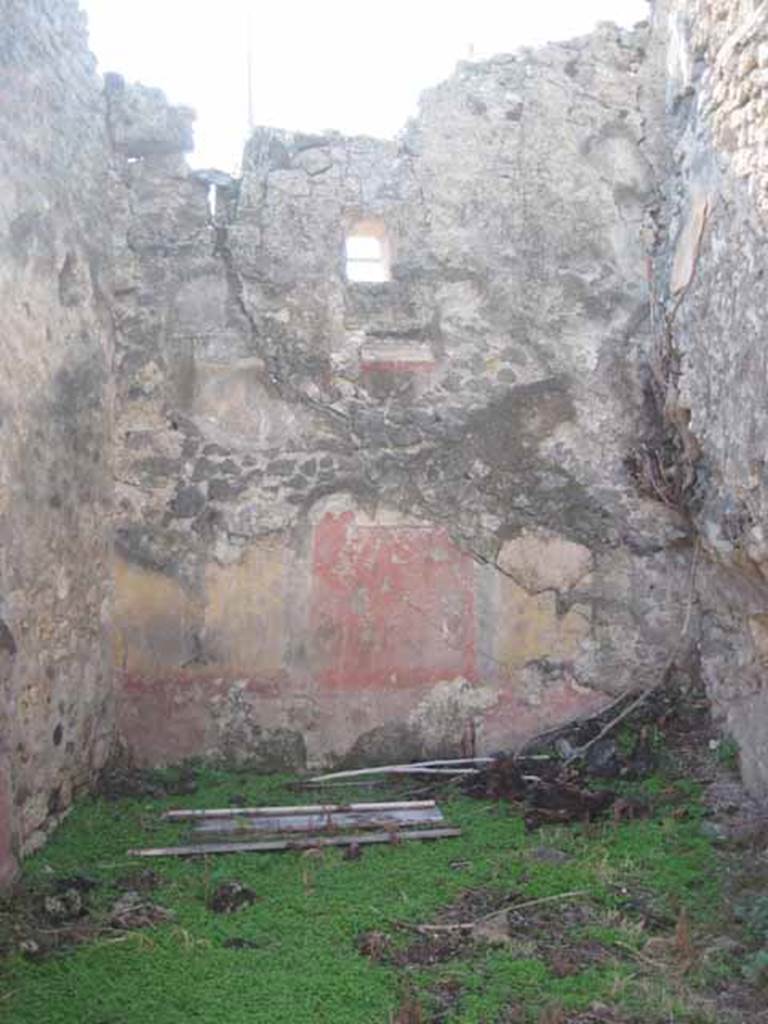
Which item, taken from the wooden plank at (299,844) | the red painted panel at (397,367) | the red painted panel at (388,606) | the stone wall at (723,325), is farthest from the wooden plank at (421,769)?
the red painted panel at (397,367)

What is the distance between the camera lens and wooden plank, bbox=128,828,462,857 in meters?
3.80

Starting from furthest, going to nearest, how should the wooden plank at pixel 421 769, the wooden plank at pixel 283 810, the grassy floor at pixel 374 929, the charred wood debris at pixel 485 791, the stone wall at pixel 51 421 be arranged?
the wooden plank at pixel 421 769, the wooden plank at pixel 283 810, the charred wood debris at pixel 485 791, the stone wall at pixel 51 421, the grassy floor at pixel 374 929

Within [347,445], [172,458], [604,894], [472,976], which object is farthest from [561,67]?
[472,976]

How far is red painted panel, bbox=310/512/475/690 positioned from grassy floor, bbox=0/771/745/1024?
79cm

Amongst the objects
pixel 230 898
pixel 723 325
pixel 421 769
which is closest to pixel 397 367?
pixel 723 325

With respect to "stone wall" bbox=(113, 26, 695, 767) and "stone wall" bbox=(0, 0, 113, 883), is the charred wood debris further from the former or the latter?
"stone wall" bbox=(0, 0, 113, 883)

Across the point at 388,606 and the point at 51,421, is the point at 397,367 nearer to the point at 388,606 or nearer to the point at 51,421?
the point at 388,606

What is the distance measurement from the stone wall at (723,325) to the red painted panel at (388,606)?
115 centimetres

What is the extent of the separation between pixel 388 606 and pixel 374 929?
1857 mm

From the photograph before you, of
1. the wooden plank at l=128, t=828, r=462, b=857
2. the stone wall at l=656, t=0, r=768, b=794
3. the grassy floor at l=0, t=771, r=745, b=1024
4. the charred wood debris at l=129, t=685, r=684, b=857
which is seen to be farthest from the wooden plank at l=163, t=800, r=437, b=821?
the stone wall at l=656, t=0, r=768, b=794

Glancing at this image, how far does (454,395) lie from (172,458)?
1.37 m

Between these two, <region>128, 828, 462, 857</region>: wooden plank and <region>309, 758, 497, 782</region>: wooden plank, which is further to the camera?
<region>309, 758, 497, 782</region>: wooden plank

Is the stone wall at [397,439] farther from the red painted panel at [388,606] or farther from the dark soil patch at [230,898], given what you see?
the dark soil patch at [230,898]

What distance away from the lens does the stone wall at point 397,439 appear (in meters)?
4.82
